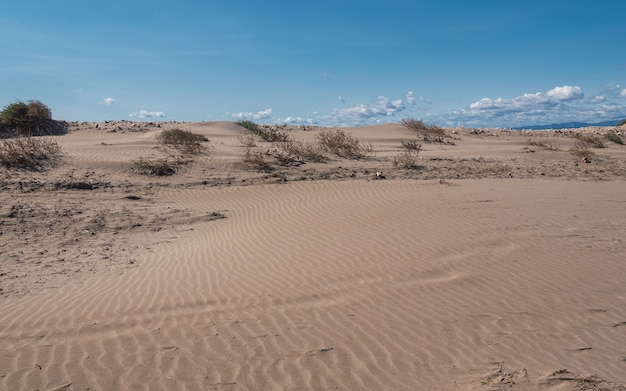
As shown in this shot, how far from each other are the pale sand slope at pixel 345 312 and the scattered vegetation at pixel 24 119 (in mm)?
17851

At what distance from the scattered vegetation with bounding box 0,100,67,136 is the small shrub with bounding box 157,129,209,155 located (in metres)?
7.69

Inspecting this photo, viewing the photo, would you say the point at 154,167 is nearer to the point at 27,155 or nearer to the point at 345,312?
the point at 27,155

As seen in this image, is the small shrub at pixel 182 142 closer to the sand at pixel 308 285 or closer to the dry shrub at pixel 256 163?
the dry shrub at pixel 256 163

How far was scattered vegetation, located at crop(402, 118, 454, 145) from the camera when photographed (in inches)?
1009

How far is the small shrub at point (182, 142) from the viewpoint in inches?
662

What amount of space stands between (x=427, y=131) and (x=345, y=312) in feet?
75.5

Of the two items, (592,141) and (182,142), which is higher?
(182,142)

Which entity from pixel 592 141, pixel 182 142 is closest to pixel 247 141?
pixel 182 142

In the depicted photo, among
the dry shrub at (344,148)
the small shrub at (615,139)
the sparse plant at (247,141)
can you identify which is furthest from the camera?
the small shrub at (615,139)

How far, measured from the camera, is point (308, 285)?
6.25 m

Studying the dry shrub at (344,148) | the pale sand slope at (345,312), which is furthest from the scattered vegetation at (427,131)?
the pale sand slope at (345,312)

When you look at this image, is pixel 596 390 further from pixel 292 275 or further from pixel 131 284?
pixel 131 284

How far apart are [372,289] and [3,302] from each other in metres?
4.27

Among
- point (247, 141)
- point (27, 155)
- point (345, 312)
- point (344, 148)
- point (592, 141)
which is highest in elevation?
point (247, 141)
